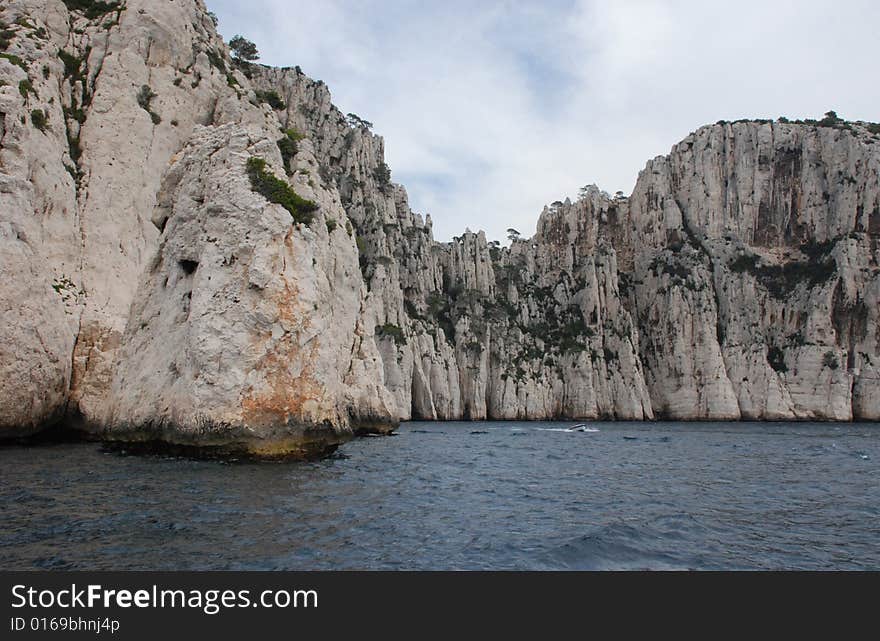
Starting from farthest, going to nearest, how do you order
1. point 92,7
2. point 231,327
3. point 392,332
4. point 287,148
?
1. point 392,332
2. point 92,7
3. point 287,148
4. point 231,327

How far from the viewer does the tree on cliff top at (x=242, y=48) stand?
86.6 meters

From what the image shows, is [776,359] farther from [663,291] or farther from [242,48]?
[242,48]

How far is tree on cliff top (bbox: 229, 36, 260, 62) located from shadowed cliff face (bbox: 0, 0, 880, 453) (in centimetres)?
1042

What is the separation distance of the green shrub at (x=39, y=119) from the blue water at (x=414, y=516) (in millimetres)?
22746

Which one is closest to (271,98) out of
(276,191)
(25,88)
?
(25,88)

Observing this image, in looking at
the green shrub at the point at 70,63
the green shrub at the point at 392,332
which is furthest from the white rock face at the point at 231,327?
the green shrub at the point at 392,332

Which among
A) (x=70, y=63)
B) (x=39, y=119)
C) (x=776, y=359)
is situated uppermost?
(x=70, y=63)

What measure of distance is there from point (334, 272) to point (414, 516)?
26.0 m

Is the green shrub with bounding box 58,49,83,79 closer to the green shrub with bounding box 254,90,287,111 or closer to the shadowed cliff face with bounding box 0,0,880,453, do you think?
the shadowed cliff face with bounding box 0,0,880,453

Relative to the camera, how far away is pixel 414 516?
1531cm

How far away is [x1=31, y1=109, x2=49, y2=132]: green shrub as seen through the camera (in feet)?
122
